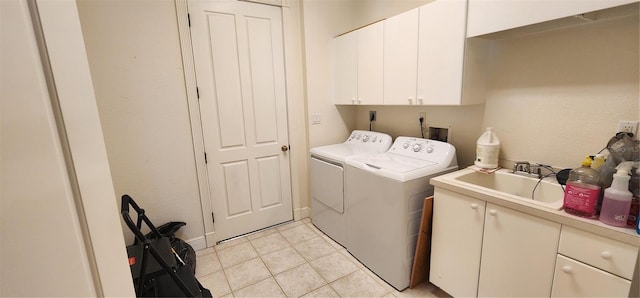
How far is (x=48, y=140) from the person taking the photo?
14.2 inches

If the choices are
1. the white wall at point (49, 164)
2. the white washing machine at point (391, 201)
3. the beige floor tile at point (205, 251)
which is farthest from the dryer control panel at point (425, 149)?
the white wall at point (49, 164)

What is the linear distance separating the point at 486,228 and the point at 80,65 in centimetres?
183

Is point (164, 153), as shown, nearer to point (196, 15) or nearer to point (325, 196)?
point (196, 15)

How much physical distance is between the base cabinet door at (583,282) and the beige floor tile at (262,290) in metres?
1.64

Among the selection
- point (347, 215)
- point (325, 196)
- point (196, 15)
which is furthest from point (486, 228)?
point (196, 15)

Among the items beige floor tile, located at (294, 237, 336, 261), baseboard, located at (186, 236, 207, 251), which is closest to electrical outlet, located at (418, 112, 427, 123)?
beige floor tile, located at (294, 237, 336, 261)

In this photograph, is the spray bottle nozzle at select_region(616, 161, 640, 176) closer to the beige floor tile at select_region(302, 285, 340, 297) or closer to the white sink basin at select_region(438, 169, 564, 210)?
the white sink basin at select_region(438, 169, 564, 210)

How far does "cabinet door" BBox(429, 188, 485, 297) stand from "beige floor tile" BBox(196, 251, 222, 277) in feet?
5.77

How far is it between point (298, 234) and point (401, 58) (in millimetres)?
1957

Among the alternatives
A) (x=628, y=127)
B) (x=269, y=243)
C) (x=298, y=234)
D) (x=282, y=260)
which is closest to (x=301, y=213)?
(x=298, y=234)

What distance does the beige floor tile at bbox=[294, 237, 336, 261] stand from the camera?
247 cm

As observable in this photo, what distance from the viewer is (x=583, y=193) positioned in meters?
1.21

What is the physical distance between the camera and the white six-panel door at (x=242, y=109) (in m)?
2.40

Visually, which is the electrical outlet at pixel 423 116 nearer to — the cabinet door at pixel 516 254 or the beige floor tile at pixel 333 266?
the cabinet door at pixel 516 254
